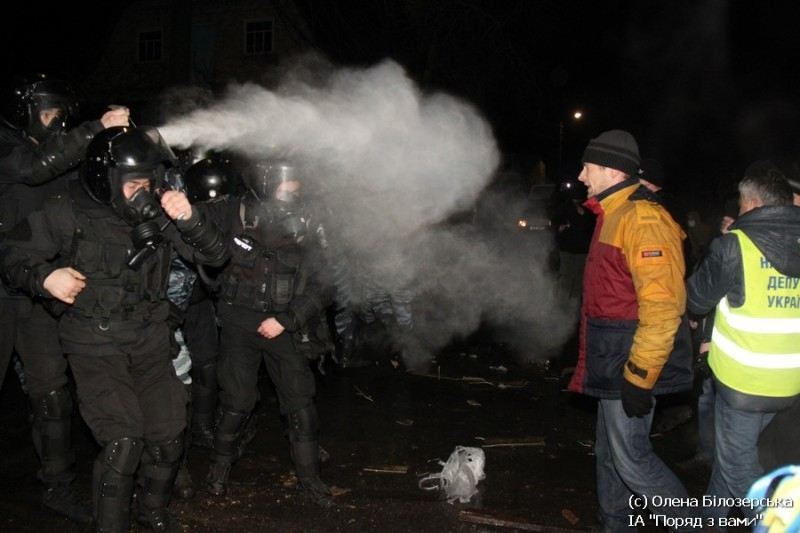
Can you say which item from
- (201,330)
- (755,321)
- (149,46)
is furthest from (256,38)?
(755,321)

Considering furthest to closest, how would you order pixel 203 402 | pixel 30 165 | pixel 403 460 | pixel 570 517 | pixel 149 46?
pixel 149 46 → pixel 203 402 → pixel 403 460 → pixel 570 517 → pixel 30 165

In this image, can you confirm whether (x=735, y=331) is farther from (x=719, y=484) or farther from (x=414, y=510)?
(x=414, y=510)

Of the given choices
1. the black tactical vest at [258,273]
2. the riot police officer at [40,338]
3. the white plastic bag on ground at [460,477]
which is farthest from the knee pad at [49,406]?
the white plastic bag on ground at [460,477]

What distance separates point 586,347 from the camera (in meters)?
3.92

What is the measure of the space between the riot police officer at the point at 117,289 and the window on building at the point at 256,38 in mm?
26701

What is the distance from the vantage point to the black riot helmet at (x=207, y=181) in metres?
5.36

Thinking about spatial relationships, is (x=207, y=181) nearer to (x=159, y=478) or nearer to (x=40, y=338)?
(x=40, y=338)

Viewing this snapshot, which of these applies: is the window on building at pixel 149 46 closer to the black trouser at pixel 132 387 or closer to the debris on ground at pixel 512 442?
the debris on ground at pixel 512 442

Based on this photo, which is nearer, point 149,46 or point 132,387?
point 132,387

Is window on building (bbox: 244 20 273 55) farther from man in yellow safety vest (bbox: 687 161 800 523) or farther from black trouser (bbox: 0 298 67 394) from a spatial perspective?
man in yellow safety vest (bbox: 687 161 800 523)

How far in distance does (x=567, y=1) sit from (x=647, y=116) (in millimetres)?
13522

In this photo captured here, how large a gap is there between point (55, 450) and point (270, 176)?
226 centimetres

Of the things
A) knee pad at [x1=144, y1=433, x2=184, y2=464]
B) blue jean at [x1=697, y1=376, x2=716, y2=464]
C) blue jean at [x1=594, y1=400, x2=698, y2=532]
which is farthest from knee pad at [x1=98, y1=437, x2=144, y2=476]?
blue jean at [x1=697, y1=376, x2=716, y2=464]

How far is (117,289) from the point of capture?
12.3 ft
